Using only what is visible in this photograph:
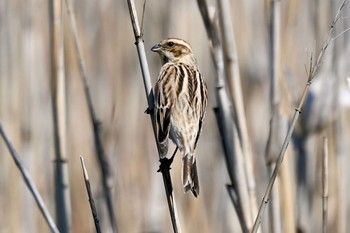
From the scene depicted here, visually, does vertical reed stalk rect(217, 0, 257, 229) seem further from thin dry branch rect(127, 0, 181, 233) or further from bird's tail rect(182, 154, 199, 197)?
thin dry branch rect(127, 0, 181, 233)

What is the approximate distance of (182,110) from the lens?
2184 mm

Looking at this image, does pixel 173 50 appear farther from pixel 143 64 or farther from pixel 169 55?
pixel 143 64

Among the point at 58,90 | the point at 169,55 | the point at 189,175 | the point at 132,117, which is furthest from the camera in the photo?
the point at 132,117

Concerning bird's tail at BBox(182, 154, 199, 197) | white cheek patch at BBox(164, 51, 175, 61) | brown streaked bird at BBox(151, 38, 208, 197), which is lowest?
bird's tail at BBox(182, 154, 199, 197)

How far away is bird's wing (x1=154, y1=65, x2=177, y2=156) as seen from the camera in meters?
1.99

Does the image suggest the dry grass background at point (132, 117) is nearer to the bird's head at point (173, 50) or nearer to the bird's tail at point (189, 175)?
the bird's head at point (173, 50)

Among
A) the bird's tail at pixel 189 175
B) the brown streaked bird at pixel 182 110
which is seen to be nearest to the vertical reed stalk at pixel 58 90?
the brown streaked bird at pixel 182 110

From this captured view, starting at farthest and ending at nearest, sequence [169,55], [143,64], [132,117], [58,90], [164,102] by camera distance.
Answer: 1. [132,117]
2. [169,55]
3. [58,90]
4. [164,102]
5. [143,64]

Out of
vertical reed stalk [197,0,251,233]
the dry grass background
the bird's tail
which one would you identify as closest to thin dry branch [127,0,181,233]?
the bird's tail

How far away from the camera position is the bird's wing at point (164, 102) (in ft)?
6.54

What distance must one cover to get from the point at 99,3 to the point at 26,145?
785 millimetres

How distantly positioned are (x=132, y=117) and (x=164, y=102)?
1.19 metres

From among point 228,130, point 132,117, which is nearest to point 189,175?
point 228,130

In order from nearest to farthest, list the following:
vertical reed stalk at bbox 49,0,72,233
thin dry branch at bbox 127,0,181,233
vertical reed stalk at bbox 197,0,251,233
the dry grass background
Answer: thin dry branch at bbox 127,0,181,233 → vertical reed stalk at bbox 197,0,251,233 → vertical reed stalk at bbox 49,0,72,233 → the dry grass background
